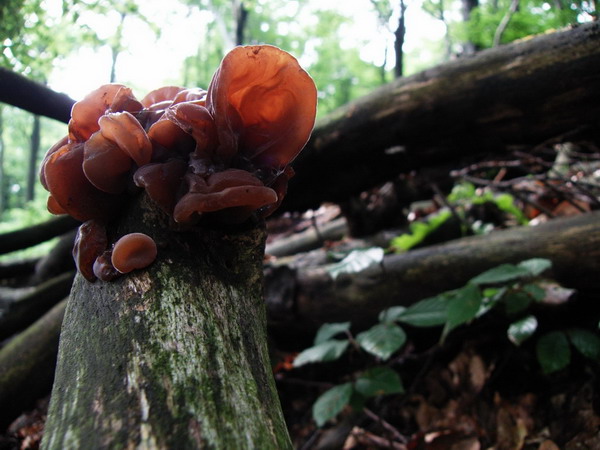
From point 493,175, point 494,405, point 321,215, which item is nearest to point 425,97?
point 494,405

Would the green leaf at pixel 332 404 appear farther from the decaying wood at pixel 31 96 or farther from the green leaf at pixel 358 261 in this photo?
the decaying wood at pixel 31 96

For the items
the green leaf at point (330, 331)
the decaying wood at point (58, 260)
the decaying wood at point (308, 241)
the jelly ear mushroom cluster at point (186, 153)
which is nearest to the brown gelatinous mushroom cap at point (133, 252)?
the jelly ear mushroom cluster at point (186, 153)

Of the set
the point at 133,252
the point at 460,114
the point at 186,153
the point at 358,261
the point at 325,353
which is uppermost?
the point at 186,153

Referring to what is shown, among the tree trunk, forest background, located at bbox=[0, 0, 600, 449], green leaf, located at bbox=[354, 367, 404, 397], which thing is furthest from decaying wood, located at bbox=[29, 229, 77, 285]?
the tree trunk

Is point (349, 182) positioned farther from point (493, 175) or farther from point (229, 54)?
point (493, 175)

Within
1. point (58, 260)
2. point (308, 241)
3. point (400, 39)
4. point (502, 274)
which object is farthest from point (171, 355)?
point (400, 39)

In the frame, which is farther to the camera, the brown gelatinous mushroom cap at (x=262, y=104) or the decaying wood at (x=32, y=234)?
the decaying wood at (x=32, y=234)

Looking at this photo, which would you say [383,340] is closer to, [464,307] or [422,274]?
[464,307]

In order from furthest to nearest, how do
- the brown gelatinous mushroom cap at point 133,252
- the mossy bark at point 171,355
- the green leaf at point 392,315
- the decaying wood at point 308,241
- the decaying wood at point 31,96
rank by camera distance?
the decaying wood at point 308,241 < the green leaf at point 392,315 < the decaying wood at point 31,96 < the brown gelatinous mushroom cap at point 133,252 < the mossy bark at point 171,355
